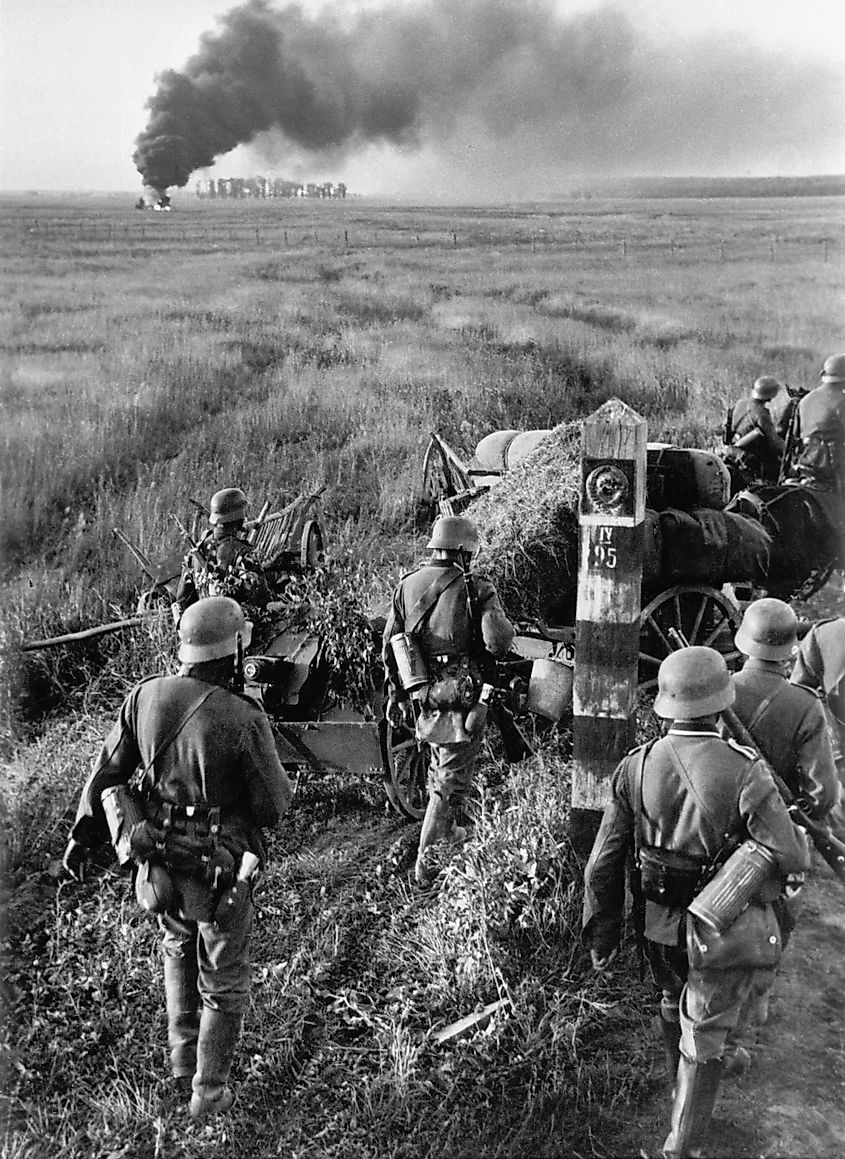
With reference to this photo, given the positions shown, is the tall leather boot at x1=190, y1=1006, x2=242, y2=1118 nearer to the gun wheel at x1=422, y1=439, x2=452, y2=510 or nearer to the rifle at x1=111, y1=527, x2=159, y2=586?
the rifle at x1=111, y1=527, x2=159, y2=586

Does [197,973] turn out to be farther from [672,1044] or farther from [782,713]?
[782,713]

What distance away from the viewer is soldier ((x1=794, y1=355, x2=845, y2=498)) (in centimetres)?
724

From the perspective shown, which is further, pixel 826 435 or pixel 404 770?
pixel 826 435

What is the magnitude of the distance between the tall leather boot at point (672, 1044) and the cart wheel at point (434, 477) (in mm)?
5481

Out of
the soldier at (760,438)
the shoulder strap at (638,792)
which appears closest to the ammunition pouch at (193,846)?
the shoulder strap at (638,792)

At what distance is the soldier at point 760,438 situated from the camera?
8781mm

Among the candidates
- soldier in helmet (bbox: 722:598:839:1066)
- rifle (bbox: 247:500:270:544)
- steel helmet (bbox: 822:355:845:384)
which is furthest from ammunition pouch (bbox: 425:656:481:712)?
steel helmet (bbox: 822:355:845:384)

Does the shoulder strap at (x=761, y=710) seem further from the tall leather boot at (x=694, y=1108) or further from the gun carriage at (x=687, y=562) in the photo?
the gun carriage at (x=687, y=562)

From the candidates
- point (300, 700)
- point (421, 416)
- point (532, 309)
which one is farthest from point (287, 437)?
point (300, 700)

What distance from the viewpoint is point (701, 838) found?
3.01 meters

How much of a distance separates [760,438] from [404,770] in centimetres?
508

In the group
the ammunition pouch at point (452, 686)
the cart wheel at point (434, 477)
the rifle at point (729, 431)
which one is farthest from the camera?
the rifle at point (729, 431)

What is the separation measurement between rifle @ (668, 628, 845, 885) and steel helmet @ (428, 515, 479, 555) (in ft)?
6.01

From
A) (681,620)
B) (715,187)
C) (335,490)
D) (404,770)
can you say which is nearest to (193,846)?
(404,770)
